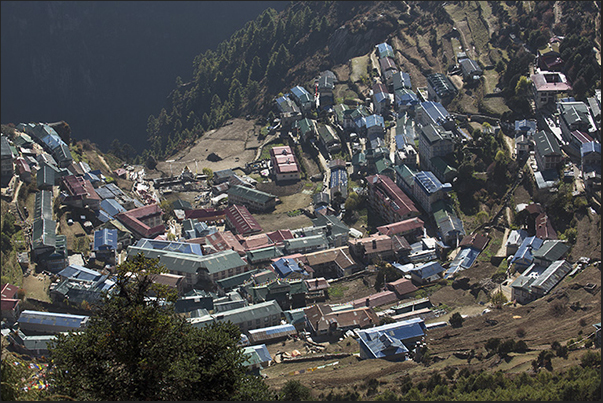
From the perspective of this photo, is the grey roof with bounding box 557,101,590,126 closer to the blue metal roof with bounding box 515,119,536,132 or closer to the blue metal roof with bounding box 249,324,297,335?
the blue metal roof with bounding box 515,119,536,132

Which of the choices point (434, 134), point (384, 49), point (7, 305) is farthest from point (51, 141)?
point (384, 49)

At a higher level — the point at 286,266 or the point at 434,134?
the point at 434,134

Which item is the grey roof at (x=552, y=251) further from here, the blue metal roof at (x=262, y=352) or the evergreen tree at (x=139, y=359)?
the evergreen tree at (x=139, y=359)

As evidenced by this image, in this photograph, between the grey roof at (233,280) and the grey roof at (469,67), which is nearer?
the grey roof at (233,280)

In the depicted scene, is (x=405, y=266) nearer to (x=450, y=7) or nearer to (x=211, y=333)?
(x=211, y=333)

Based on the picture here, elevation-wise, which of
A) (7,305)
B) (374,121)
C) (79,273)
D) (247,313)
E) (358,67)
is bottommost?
(247,313)

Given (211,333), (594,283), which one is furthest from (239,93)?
(211,333)

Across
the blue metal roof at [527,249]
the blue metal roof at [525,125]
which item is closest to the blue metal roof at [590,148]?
the blue metal roof at [525,125]

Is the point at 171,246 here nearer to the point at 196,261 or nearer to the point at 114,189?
the point at 196,261
